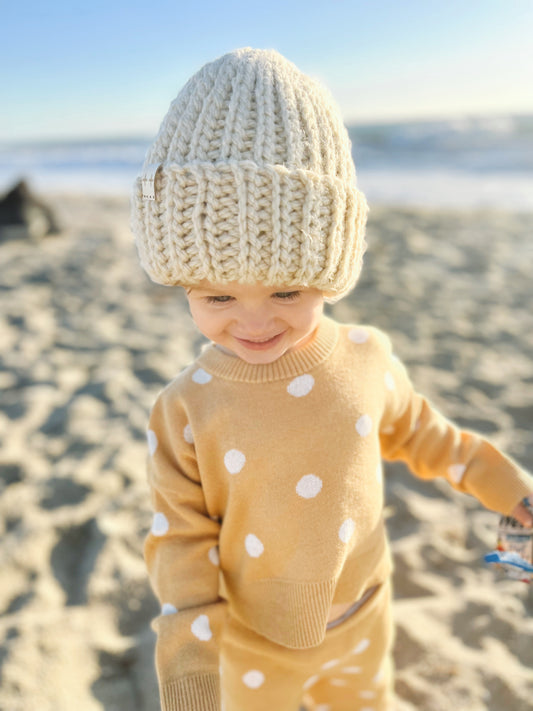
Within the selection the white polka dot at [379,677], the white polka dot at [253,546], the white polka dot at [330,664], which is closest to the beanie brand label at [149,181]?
the white polka dot at [253,546]

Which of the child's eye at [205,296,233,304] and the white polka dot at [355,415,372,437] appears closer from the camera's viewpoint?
the child's eye at [205,296,233,304]

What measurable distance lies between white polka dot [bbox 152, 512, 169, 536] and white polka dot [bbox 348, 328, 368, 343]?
54 centimetres

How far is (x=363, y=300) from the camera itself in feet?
14.6

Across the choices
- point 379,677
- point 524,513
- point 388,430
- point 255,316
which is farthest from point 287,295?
point 379,677

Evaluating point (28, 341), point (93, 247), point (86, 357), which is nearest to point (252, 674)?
point (86, 357)

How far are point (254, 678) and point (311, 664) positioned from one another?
13 cm

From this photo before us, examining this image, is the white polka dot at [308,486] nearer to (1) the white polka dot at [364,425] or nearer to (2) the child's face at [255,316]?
(1) the white polka dot at [364,425]

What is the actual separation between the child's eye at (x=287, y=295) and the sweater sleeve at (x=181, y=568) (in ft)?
1.02

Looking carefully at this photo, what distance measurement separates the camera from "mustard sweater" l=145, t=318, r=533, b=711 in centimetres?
113

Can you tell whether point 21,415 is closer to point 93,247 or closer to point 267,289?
point 267,289

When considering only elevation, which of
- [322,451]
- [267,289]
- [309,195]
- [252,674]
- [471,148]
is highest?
[309,195]

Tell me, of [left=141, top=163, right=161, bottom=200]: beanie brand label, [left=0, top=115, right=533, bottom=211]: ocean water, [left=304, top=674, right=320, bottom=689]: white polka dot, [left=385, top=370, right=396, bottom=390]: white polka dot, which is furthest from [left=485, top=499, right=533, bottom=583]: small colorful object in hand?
[left=0, top=115, right=533, bottom=211]: ocean water

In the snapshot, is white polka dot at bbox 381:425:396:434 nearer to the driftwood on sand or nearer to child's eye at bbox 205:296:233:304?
child's eye at bbox 205:296:233:304

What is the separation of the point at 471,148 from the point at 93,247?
11.6 m
